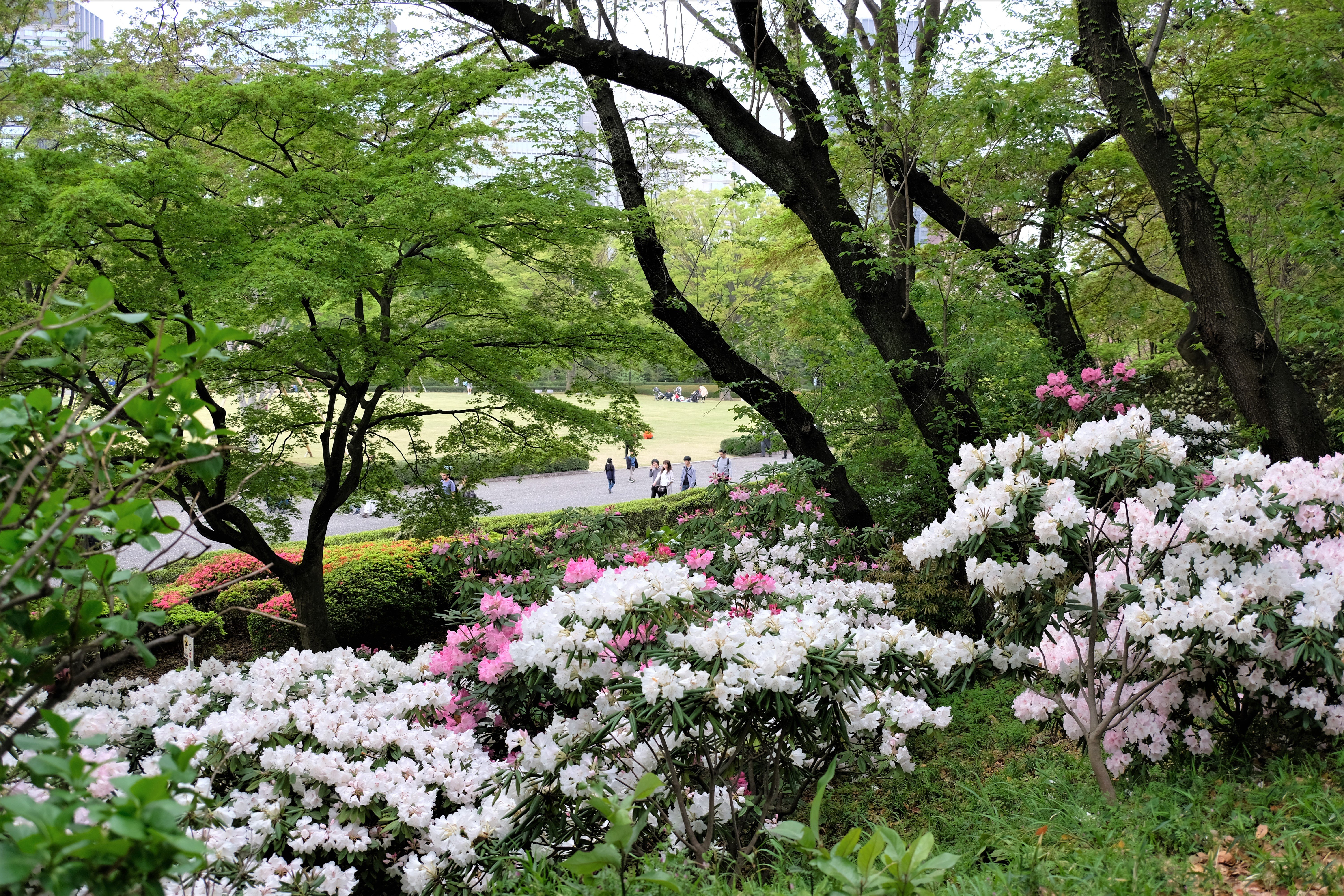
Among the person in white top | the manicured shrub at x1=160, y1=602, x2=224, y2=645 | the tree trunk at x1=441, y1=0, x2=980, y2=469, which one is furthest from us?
the person in white top

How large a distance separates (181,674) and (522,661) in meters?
2.36

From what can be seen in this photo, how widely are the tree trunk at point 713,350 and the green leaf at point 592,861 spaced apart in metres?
5.51

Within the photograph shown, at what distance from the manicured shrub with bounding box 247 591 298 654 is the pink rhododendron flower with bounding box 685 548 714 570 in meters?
5.49

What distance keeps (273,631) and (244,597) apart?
68cm

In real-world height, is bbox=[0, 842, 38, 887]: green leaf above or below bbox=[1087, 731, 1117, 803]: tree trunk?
above

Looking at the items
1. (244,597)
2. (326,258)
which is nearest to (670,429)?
(244,597)

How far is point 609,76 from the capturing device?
627cm

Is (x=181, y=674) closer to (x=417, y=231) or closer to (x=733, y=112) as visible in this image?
(x=417, y=231)

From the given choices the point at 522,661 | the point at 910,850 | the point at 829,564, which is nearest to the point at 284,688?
the point at 522,661

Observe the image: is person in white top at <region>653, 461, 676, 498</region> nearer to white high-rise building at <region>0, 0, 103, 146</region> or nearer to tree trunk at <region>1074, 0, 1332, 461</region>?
white high-rise building at <region>0, 0, 103, 146</region>

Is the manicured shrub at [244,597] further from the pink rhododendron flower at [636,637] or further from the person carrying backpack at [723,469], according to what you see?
the pink rhododendron flower at [636,637]

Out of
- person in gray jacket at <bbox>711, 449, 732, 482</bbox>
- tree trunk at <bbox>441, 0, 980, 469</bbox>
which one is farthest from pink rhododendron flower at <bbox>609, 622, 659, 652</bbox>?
person in gray jacket at <bbox>711, 449, 732, 482</bbox>

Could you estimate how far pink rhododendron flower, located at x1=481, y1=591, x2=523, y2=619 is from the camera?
3941 millimetres

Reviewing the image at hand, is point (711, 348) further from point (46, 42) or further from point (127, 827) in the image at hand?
point (46, 42)
